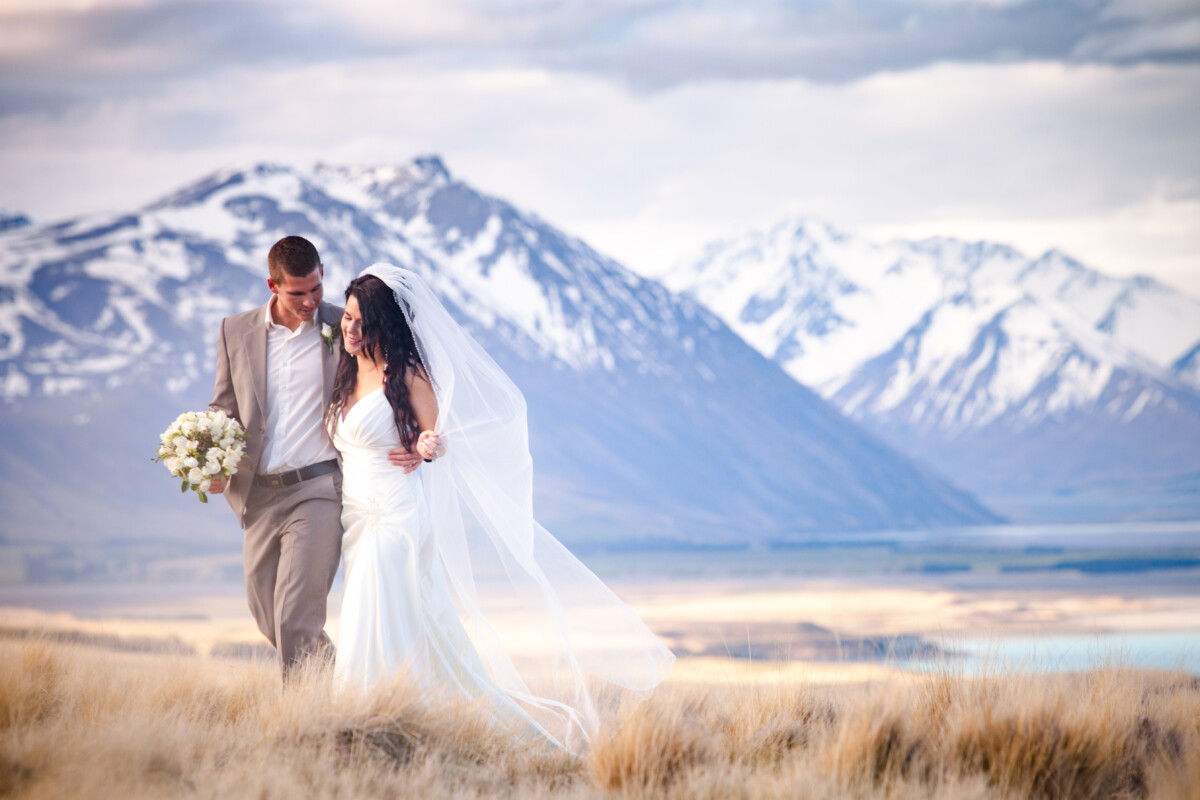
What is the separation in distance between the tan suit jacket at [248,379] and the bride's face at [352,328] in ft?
0.38

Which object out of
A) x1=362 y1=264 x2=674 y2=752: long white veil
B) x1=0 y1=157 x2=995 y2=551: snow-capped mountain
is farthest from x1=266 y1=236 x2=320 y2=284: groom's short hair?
x1=0 y1=157 x2=995 y2=551: snow-capped mountain

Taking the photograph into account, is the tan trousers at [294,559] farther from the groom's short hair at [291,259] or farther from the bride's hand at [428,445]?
the groom's short hair at [291,259]

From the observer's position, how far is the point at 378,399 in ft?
17.6

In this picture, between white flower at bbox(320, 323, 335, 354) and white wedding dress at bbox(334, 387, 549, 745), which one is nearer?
white wedding dress at bbox(334, 387, 549, 745)

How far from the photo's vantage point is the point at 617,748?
4711 millimetres

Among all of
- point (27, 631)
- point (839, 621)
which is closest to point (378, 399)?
point (27, 631)

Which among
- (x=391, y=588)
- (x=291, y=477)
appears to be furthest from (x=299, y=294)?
(x=391, y=588)

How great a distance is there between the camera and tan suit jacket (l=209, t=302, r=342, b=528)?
5441 millimetres

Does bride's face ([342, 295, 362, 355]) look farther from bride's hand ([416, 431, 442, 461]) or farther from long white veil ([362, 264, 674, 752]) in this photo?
bride's hand ([416, 431, 442, 461])

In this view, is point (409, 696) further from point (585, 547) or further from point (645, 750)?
point (585, 547)

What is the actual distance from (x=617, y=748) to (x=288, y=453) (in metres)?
1.94

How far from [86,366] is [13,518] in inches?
1042

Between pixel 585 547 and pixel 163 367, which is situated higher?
pixel 163 367

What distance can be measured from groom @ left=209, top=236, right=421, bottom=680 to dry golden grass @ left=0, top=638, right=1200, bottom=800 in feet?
1.28
